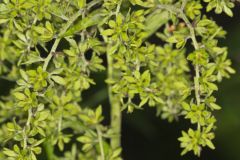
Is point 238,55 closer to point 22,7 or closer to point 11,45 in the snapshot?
point 11,45

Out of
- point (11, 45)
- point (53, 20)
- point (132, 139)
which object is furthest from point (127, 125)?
point (53, 20)

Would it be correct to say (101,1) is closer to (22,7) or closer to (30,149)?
(22,7)

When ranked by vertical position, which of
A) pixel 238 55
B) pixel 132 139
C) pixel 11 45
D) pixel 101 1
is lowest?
pixel 132 139

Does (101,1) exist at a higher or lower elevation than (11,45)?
higher

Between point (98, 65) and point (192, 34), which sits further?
point (98, 65)

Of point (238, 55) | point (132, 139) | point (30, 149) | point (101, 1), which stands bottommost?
point (132, 139)

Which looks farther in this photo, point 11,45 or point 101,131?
point 11,45

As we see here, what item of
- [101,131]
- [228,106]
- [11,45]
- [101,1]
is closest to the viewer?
[101,1]

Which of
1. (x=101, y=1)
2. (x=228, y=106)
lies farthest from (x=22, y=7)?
(x=228, y=106)

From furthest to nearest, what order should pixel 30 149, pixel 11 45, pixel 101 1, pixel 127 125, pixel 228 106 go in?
pixel 127 125 < pixel 228 106 < pixel 11 45 < pixel 101 1 < pixel 30 149
